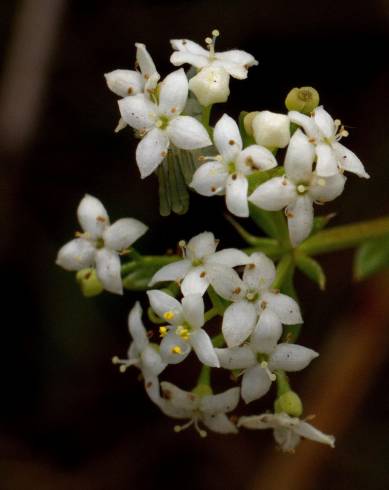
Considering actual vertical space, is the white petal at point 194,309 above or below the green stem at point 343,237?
above

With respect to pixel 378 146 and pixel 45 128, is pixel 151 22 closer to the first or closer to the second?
pixel 45 128

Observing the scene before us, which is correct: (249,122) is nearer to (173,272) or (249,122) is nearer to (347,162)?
(347,162)

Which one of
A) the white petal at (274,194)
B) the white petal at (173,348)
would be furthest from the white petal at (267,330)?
the white petal at (274,194)

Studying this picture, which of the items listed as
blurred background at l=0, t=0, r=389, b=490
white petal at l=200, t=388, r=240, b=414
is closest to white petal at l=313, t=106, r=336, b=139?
white petal at l=200, t=388, r=240, b=414

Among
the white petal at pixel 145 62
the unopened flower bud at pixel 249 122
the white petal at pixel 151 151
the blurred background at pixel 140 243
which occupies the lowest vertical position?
the blurred background at pixel 140 243

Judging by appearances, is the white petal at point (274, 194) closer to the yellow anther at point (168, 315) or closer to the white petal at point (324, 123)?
the white petal at point (324, 123)

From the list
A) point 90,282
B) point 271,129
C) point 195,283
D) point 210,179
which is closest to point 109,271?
point 90,282
